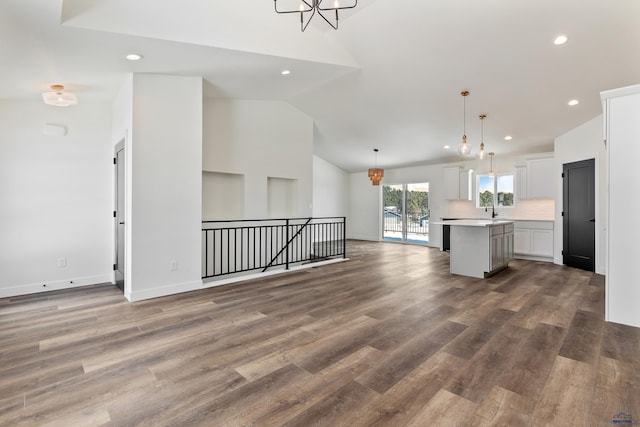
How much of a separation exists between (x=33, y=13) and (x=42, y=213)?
2839mm

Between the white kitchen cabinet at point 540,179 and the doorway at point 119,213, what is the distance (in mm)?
8195

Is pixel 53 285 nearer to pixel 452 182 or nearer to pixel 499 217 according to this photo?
pixel 452 182

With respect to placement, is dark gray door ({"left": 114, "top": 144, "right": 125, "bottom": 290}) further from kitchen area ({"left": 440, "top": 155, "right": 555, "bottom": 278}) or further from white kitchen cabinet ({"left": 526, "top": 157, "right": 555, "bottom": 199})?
white kitchen cabinet ({"left": 526, "top": 157, "right": 555, "bottom": 199})

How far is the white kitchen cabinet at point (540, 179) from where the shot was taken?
690cm

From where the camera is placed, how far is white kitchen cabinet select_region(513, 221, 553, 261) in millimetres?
6973

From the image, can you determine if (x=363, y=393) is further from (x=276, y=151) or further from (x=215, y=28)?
(x=276, y=151)

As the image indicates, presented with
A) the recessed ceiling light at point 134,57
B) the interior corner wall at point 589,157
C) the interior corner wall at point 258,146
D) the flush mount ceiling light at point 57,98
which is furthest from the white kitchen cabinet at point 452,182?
the flush mount ceiling light at point 57,98

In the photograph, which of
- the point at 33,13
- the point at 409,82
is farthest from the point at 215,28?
the point at 409,82

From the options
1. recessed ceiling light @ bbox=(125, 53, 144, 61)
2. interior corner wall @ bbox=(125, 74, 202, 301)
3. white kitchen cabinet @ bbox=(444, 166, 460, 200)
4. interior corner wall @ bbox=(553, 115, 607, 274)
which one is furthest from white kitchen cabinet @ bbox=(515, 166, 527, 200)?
recessed ceiling light @ bbox=(125, 53, 144, 61)

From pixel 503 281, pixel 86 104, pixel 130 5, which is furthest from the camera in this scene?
pixel 503 281

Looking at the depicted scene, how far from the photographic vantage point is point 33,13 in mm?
2691

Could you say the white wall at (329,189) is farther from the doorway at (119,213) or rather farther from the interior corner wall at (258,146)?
the doorway at (119,213)

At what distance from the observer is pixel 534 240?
7207mm

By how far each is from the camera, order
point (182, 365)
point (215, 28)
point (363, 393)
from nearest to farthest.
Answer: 1. point (363, 393)
2. point (182, 365)
3. point (215, 28)
